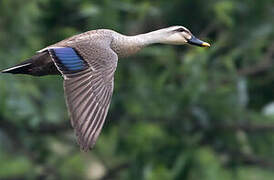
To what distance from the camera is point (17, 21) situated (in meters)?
10.7

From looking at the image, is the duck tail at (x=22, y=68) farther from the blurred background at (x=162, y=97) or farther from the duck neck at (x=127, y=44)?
the blurred background at (x=162, y=97)

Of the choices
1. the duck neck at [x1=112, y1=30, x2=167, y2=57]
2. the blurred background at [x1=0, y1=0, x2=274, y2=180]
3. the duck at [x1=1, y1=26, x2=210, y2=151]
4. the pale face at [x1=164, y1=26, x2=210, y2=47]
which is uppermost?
the duck at [x1=1, y1=26, x2=210, y2=151]

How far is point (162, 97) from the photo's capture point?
1115 centimetres

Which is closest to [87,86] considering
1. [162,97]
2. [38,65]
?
[38,65]

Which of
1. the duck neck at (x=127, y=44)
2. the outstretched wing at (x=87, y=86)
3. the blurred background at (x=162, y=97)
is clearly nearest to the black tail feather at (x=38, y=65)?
the outstretched wing at (x=87, y=86)

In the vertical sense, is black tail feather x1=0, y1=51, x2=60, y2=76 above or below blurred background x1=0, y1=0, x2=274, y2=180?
above

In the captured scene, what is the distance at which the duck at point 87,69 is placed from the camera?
598cm

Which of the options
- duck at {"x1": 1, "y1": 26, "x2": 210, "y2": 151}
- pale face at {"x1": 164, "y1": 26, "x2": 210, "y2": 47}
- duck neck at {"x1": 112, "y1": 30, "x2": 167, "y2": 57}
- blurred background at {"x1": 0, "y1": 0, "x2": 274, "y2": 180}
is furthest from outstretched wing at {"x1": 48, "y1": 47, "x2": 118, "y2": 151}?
blurred background at {"x1": 0, "y1": 0, "x2": 274, "y2": 180}

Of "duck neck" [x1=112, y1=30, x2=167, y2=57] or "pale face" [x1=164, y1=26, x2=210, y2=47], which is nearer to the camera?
"duck neck" [x1=112, y1=30, x2=167, y2=57]

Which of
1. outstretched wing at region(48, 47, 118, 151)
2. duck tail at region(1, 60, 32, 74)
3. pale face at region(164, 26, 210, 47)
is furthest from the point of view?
pale face at region(164, 26, 210, 47)

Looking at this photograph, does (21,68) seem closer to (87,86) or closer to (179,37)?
(87,86)

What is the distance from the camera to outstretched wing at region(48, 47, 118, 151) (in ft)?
19.5

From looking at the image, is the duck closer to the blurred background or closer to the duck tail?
the duck tail

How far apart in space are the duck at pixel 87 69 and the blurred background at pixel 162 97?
3435 mm
